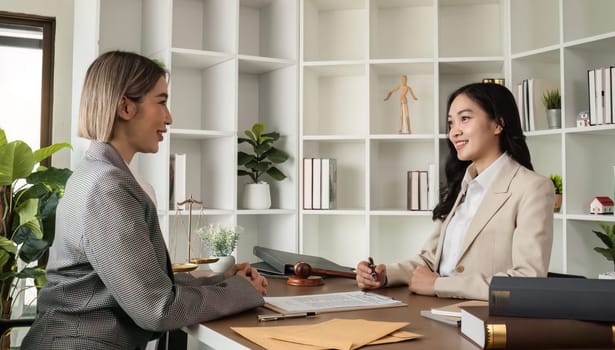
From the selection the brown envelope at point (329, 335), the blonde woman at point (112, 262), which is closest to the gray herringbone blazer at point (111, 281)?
the blonde woman at point (112, 262)

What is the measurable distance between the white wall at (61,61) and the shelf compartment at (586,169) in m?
2.71

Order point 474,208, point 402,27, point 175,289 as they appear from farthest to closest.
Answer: point 402,27
point 474,208
point 175,289

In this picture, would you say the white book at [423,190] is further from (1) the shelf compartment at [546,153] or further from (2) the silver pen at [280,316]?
(2) the silver pen at [280,316]

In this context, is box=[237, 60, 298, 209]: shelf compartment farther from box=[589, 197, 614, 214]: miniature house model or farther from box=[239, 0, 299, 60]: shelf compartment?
box=[589, 197, 614, 214]: miniature house model

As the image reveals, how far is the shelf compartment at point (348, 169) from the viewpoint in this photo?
398cm

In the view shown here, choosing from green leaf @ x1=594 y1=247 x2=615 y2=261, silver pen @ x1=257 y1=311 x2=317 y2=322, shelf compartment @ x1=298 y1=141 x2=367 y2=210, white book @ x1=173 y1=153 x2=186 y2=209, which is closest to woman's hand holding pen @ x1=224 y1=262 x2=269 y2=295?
silver pen @ x1=257 y1=311 x2=317 y2=322

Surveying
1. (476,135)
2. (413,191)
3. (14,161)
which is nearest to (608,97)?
(413,191)

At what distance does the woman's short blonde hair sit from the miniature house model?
92.3 inches

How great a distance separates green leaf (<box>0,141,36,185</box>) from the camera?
289 centimetres

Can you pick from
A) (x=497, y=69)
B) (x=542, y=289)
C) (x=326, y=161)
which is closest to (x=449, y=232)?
(x=542, y=289)

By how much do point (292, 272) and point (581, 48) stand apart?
2058 millimetres

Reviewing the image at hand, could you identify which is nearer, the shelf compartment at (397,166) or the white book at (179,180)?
the white book at (179,180)

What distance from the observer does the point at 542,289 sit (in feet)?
3.81

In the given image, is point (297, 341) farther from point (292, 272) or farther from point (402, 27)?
point (402, 27)
